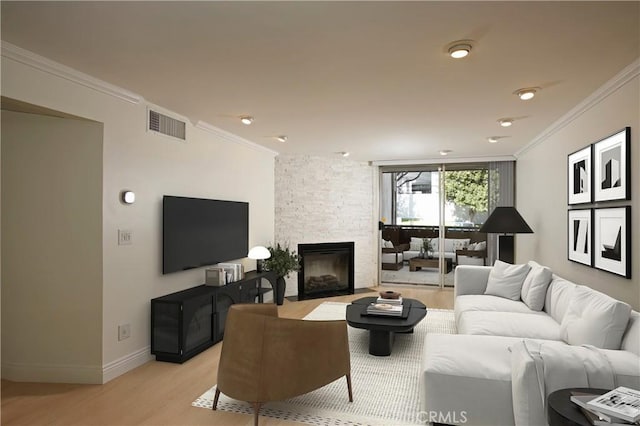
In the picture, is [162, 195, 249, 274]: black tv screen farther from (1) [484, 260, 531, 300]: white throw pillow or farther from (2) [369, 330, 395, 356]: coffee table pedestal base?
(1) [484, 260, 531, 300]: white throw pillow

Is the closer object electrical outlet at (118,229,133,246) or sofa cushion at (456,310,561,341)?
sofa cushion at (456,310,561,341)

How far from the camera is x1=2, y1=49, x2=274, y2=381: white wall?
2877 millimetres

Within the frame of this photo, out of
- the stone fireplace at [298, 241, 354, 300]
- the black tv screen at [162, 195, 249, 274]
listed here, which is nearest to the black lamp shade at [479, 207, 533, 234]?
the stone fireplace at [298, 241, 354, 300]

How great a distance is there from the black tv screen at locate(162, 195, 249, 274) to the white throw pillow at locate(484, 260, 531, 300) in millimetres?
3193

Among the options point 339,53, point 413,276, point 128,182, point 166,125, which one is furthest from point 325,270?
point 339,53

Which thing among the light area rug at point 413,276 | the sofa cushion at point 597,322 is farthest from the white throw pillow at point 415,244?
the sofa cushion at point 597,322

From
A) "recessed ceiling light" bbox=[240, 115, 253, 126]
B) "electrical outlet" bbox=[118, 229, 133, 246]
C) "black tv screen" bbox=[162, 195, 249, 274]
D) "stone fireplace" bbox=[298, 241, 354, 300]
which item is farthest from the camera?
"stone fireplace" bbox=[298, 241, 354, 300]

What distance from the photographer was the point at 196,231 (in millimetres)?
4355

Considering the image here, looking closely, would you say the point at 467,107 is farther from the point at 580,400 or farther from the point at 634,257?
the point at 580,400

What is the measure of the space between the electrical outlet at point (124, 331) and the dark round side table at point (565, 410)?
10.6 ft

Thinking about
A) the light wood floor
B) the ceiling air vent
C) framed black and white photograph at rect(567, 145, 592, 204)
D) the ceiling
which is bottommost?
the light wood floor

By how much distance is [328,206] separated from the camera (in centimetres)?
708

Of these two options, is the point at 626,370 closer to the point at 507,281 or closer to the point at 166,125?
the point at 507,281

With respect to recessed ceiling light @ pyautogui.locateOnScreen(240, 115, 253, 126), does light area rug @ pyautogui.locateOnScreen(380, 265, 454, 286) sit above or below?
below
